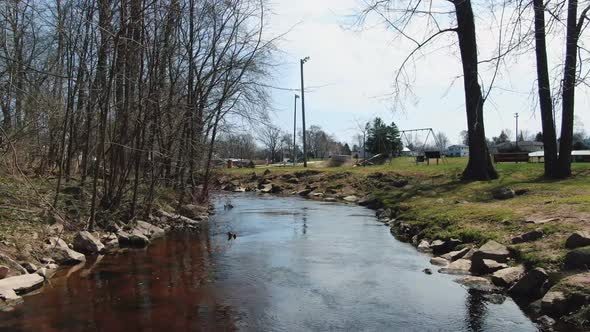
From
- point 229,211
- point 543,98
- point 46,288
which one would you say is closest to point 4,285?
point 46,288

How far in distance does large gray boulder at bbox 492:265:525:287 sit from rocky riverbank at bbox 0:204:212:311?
7203 mm

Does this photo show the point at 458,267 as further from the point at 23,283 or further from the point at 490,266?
the point at 23,283

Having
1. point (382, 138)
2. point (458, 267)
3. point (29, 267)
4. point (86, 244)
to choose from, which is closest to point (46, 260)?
point (29, 267)

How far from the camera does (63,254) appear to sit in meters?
10.5

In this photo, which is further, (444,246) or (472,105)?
(472,105)

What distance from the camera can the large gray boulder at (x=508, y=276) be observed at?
8.60m

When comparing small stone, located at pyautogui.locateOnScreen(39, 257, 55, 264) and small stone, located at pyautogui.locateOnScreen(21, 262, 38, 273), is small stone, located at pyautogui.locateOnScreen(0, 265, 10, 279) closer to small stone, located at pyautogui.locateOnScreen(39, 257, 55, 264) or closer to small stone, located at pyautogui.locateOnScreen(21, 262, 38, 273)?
small stone, located at pyautogui.locateOnScreen(21, 262, 38, 273)

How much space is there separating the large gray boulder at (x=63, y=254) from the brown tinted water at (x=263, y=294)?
48 centimetres

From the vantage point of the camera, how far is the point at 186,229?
16.2m

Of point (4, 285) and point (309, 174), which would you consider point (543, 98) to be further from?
point (309, 174)

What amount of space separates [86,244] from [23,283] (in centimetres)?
301

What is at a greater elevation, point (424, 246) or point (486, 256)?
point (486, 256)

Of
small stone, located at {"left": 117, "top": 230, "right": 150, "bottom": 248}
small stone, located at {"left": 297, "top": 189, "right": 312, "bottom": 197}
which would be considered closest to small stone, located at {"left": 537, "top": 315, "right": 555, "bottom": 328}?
small stone, located at {"left": 117, "top": 230, "right": 150, "bottom": 248}

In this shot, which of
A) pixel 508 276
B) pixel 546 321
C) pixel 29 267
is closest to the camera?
pixel 546 321
